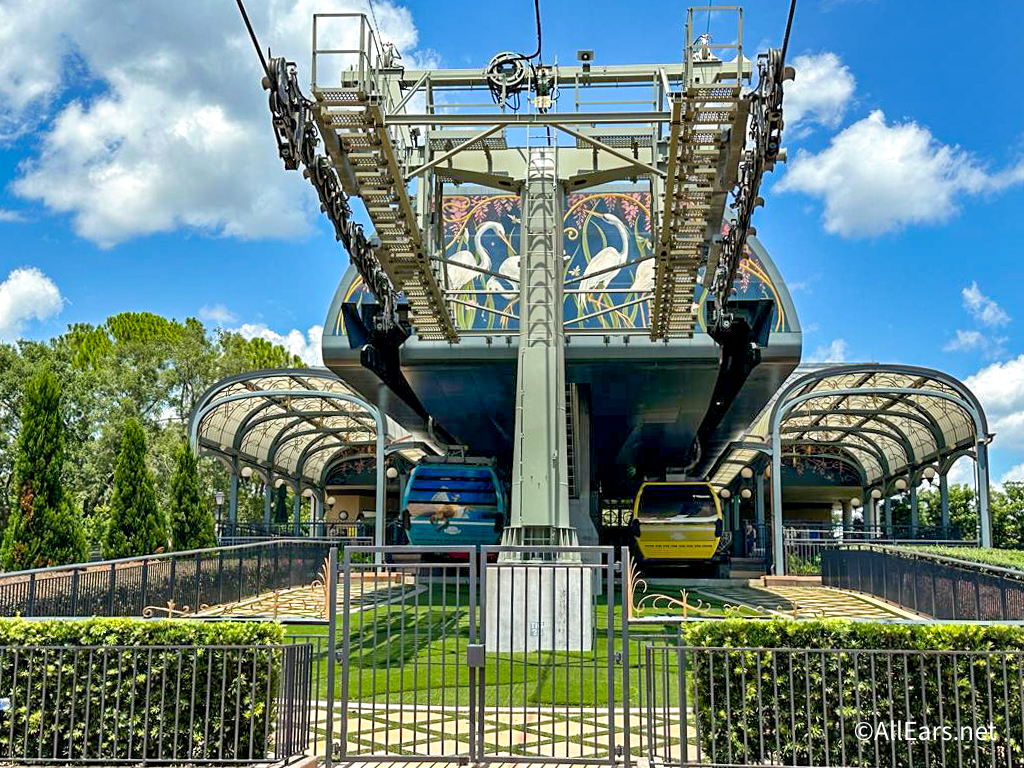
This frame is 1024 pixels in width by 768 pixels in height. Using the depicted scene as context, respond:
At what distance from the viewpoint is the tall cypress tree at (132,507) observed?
2064cm

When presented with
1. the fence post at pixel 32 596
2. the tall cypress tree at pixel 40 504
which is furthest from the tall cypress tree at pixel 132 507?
the fence post at pixel 32 596

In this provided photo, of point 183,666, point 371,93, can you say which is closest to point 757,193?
point 371,93

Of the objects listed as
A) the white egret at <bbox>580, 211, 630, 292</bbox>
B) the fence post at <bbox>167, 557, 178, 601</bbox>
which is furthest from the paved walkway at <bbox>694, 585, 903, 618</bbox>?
the fence post at <bbox>167, 557, 178, 601</bbox>

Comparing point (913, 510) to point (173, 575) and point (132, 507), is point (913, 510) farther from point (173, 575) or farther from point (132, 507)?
point (173, 575)

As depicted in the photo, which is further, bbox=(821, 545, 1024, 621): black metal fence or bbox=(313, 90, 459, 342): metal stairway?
bbox=(821, 545, 1024, 621): black metal fence

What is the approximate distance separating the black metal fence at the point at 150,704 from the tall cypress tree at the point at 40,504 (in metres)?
9.69

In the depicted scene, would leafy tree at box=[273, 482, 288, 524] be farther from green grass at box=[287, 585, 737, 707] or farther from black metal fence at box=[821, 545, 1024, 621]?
green grass at box=[287, 585, 737, 707]

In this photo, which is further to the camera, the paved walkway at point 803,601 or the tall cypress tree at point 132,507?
the tall cypress tree at point 132,507

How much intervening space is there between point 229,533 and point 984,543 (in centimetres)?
2482

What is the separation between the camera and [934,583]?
1688 cm

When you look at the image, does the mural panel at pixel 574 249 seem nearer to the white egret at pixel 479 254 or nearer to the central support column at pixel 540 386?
the white egret at pixel 479 254

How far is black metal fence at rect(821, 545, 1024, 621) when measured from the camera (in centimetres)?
1370

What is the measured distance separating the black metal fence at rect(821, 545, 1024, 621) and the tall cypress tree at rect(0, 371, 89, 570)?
1500 centimetres

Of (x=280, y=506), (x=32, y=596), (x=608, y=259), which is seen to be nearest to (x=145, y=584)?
(x=32, y=596)
